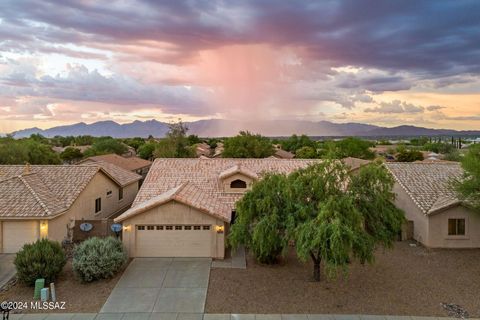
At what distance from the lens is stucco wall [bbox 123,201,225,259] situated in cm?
1925

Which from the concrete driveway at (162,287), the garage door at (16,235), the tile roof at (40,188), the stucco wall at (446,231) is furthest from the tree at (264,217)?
the garage door at (16,235)

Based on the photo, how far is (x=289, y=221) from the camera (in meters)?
14.6

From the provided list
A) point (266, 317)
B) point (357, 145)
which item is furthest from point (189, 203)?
point (357, 145)

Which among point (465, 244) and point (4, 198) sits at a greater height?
point (4, 198)

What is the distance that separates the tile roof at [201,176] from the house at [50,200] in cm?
396

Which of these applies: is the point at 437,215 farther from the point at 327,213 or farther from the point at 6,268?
the point at 6,268

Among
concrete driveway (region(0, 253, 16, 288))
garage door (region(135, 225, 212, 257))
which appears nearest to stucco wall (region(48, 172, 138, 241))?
concrete driveway (region(0, 253, 16, 288))

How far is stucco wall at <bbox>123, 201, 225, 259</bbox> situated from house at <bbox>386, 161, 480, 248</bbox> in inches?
476

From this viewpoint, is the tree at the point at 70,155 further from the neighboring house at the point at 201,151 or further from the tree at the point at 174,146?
the neighboring house at the point at 201,151

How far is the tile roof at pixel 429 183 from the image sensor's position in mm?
21422

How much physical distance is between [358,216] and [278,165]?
1511cm

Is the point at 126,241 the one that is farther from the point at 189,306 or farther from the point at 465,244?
the point at 465,244

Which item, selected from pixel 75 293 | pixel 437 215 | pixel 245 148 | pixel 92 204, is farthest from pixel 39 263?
pixel 245 148

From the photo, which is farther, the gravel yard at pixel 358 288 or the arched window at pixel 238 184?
the arched window at pixel 238 184
